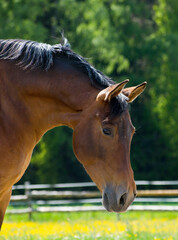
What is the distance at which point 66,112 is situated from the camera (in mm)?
3926

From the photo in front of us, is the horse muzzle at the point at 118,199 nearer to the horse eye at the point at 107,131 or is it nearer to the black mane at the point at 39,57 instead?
the horse eye at the point at 107,131

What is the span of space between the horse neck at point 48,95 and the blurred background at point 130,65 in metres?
17.8

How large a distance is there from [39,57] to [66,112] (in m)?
0.54

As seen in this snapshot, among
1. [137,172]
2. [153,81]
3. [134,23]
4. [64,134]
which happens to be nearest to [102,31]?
[134,23]

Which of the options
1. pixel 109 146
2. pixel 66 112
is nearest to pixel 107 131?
pixel 109 146

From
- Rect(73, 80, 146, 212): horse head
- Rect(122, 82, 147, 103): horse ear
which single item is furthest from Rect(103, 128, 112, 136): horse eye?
Rect(122, 82, 147, 103): horse ear

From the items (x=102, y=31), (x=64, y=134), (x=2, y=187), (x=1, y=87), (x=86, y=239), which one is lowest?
(x=64, y=134)

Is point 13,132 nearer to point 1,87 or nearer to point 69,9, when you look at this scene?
point 1,87

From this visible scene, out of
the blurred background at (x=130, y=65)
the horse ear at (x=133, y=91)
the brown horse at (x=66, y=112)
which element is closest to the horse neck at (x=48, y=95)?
the brown horse at (x=66, y=112)

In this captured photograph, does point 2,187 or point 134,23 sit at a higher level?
point 2,187

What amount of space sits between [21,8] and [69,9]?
2.81 meters

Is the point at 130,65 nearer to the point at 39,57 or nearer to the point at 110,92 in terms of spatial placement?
the point at 39,57

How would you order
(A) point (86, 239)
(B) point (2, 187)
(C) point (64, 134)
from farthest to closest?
(C) point (64, 134), (A) point (86, 239), (B) point (2, 187)

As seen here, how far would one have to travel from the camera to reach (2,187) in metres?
3.75
